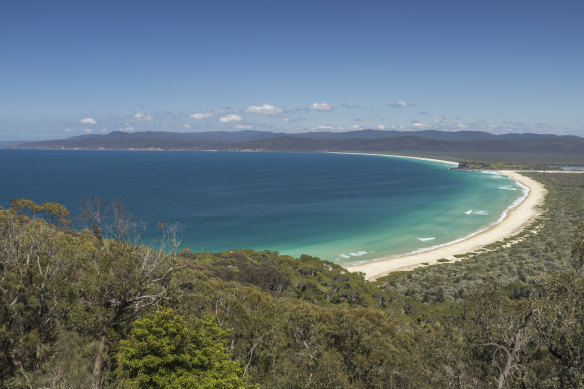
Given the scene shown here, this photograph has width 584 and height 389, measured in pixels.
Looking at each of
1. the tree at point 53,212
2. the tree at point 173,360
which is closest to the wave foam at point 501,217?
the tree at point 173,360

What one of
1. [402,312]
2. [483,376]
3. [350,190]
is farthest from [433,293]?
[350,190]

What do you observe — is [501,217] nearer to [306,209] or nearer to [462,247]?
[462,247]

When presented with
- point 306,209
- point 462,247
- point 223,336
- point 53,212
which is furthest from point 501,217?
point 53,212

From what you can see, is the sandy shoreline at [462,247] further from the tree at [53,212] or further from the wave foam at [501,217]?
the tree at [53,212]

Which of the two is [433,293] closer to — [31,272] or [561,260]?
[561,260]

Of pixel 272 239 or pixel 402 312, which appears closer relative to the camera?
pixel 402 312

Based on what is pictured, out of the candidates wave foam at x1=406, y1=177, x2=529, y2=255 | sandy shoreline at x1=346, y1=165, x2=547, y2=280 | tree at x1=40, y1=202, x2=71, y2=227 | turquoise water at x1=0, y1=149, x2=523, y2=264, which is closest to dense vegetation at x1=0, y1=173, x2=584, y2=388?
tree at x1=40, y1=202, x2=71, y2=227

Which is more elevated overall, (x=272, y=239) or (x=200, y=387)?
(x=200, y=387)
